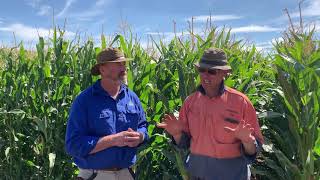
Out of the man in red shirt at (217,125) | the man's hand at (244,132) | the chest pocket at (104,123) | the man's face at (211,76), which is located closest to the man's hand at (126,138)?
the chest pocket at (104,123)

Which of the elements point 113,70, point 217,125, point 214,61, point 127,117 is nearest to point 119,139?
point 127,117

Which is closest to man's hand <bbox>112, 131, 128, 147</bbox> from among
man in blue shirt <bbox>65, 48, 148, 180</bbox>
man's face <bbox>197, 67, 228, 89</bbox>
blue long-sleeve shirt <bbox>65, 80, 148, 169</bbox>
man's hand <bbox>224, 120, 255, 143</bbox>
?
man in blue shirt <bbox>65, 48, 148, 180</bbox>

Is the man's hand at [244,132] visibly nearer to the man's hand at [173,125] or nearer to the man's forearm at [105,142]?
the man's hand at [173,125]

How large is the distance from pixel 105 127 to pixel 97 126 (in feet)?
0.19

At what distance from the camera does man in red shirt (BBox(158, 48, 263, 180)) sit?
285cm

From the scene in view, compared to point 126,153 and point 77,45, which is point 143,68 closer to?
point 77,45

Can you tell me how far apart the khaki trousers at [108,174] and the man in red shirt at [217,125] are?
2.01 feet

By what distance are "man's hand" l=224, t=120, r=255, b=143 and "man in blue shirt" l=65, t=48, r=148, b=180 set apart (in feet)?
2.58

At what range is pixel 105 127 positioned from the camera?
3.22m

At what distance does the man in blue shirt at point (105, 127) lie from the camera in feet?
10.4

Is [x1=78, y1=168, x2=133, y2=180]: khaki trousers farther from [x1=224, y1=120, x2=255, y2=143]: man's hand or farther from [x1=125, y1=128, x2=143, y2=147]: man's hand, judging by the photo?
[x1=224, y1=120, x2=255, y2=143]: man's hand

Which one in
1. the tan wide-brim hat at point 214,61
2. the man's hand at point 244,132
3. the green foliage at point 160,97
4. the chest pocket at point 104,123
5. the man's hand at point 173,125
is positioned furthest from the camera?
the green foliage at point 160,97

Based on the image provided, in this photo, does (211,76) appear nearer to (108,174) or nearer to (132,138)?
(132,138)

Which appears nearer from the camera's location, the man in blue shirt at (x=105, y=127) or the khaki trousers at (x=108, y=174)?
the man in blue shirt at (x=105, y=127)
